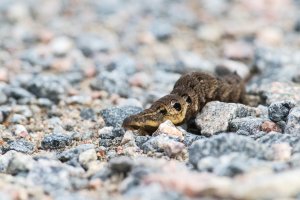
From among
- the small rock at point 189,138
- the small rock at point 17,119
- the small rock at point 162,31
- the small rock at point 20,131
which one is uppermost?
the small rock at point 162,31

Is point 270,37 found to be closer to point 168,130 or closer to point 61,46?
point 61,46

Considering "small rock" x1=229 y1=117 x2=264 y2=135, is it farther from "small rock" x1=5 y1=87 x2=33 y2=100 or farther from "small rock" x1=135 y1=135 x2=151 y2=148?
"small rock" x1=5 y1=87 x2=33 y2=100

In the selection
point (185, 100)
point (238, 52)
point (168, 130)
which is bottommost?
point (168, 130)

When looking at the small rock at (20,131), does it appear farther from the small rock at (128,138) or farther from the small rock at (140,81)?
the small rock at (140,81)

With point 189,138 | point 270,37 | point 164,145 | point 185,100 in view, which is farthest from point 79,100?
point 270,37

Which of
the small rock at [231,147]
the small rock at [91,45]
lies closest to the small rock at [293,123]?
the small rock at [231,147]

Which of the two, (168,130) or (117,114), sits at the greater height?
(117,114)
